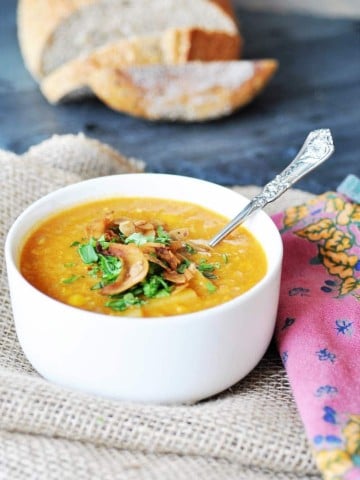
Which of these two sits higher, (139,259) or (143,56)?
(139,259)

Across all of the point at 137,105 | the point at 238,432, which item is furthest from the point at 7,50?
the point at 238,432

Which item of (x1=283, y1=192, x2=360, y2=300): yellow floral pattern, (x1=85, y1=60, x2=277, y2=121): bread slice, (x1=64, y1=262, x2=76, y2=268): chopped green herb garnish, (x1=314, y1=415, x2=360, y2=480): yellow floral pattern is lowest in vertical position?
(x1=85, y1=60, x2=277, y2=121): bread slice

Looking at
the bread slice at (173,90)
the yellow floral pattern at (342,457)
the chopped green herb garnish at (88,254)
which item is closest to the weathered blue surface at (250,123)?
the bread slice at (173,90)

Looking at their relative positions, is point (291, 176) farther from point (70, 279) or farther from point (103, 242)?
point (70, 279)

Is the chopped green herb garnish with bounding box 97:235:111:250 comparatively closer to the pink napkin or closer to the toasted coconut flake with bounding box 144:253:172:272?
the toasted coconut flake with bounding box 144:253:172:272

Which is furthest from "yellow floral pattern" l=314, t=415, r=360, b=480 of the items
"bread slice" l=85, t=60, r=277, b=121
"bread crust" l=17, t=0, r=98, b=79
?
"bread crust" l=17, t=0, r=98, b=79

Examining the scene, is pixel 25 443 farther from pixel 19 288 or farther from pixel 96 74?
pixel 96 74

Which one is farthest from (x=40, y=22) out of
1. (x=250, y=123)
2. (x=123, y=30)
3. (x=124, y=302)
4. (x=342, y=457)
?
(x=342, y=457)
